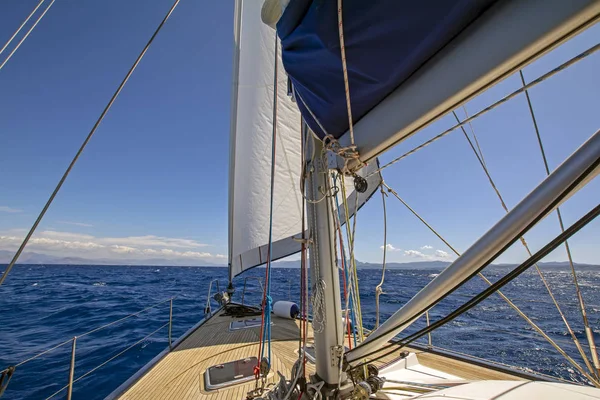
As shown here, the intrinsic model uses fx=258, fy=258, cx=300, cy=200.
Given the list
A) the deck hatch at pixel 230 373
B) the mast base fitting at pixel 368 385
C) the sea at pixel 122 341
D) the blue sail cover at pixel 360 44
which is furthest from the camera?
the sea at pixel 122 341

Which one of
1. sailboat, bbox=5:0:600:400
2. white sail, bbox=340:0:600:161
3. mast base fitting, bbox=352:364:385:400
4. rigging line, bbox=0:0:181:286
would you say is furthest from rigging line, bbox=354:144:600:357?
rigging line, bbox=0:0:181:286

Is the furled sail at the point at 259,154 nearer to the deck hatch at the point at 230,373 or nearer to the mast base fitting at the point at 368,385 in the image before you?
the deck hatch at the point at 230,373

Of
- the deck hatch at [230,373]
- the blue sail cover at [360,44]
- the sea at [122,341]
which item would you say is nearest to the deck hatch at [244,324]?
the sea at [122,341]

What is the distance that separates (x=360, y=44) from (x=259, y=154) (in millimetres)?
4130

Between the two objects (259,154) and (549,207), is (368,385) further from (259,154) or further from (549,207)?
(259,154)

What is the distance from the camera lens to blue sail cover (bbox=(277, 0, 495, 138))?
2.85ft

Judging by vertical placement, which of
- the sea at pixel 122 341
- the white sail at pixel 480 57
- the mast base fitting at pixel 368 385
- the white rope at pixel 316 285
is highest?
the white sail at pixel 480 57

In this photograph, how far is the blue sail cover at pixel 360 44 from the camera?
868 mm

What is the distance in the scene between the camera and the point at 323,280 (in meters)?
1.63

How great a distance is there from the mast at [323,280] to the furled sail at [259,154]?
294 cm

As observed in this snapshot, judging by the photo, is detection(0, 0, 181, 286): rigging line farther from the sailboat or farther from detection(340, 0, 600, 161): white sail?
detection(340, 0, 600, 161): white sail

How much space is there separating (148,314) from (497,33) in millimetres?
11787

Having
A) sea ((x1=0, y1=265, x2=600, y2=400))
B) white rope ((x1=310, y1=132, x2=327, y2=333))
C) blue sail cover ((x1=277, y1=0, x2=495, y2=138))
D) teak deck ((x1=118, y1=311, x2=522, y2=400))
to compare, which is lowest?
sea ((x1=0, y1=265, x2=600, y2=400))

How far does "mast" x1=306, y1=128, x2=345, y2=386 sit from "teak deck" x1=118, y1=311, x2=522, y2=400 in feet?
5.21
